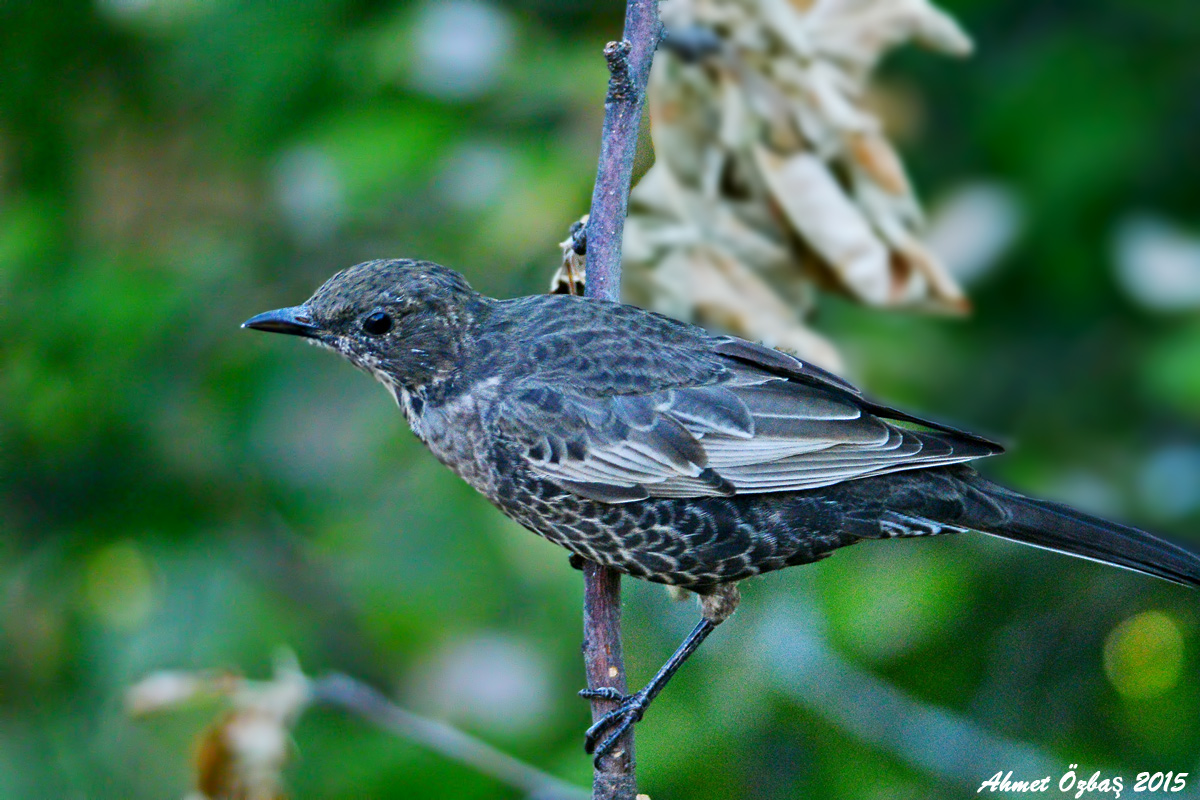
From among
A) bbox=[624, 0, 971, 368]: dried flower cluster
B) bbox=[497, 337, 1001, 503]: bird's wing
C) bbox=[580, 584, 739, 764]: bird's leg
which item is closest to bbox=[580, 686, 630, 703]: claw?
bbox=[580, 584, 739, 764]: bird's leg

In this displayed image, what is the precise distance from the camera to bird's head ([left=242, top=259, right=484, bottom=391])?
2660 millimetres

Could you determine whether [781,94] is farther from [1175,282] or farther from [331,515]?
[331,515]

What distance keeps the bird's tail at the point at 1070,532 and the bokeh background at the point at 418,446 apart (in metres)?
0.72

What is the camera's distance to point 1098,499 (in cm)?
398

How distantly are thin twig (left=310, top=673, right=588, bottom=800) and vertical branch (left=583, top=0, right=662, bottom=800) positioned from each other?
0.40 m

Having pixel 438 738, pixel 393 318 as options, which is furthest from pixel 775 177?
pixel 438 738

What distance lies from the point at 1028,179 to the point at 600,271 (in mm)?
2064

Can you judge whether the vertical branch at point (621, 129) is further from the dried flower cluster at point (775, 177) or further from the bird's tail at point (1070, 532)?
the bird's tail at point (1070, 532)

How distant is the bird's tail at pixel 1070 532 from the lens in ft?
8.50

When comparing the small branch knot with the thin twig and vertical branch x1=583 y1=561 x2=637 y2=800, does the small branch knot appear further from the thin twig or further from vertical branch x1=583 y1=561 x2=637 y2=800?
the thin twig

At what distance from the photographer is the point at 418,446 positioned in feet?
11.6

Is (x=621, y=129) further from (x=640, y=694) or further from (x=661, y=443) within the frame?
(x=640, y=694)

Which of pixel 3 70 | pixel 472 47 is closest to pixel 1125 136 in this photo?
pixel 472 47

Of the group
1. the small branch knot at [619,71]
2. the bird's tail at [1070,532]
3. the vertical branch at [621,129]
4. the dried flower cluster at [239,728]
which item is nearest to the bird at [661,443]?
the bird's tail at [1070,532]
